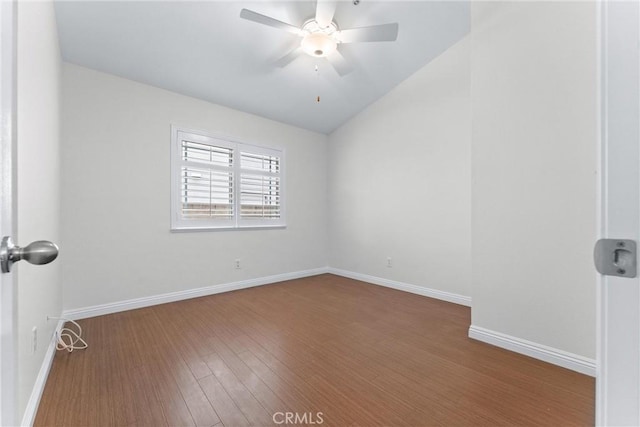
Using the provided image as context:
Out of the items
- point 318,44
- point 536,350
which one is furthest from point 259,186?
point 536,350

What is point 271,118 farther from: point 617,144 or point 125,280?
point 617,144

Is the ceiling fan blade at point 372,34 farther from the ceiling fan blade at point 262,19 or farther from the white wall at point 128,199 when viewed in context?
the white wall at point 128,199

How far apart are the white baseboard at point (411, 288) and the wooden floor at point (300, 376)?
0.42 meters

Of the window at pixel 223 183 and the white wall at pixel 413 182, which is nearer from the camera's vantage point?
the white wall at pixel 413 182

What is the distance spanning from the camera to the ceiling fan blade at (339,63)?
2.88 m

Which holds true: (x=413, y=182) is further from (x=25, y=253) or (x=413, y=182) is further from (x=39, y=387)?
(x=39, y=387)

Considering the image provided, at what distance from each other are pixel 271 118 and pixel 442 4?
97.6 inches

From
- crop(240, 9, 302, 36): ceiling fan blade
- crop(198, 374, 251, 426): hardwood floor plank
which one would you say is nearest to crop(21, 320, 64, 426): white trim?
crop(198, 374, 251, 426): hardwood floor plank

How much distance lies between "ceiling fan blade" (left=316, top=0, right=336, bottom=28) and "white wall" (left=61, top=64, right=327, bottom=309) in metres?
1.86

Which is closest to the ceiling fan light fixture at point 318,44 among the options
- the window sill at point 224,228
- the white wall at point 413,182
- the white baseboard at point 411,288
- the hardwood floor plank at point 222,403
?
the white wall at point 413,182

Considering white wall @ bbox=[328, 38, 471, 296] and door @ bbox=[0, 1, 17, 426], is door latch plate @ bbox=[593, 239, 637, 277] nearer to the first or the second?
door @ bbox=[0, 1, 17, 426]

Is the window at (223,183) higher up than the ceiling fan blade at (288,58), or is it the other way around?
the ceiling fan blade at (288,58)

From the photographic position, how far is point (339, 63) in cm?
301

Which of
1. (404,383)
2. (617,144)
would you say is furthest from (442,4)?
(404,383)
